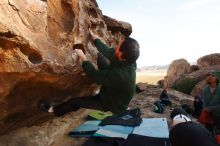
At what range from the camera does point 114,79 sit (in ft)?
21.7

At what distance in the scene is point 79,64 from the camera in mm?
7883

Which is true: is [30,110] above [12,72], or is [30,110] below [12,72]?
below

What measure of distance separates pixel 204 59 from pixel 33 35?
25508 mm

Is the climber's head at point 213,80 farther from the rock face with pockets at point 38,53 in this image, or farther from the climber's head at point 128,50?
the climber's head at point 128,50

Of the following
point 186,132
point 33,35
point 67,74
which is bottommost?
point 186,132

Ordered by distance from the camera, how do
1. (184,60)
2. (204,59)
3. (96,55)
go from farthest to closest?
1. (184,60)
2. (204,59)
3. (96,55)

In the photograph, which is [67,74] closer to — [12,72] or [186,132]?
[12,72]

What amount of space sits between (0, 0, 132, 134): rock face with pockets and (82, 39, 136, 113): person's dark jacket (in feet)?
2.91

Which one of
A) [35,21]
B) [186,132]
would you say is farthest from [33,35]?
[186,132]

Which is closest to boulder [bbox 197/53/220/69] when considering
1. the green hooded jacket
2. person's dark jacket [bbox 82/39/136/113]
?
the green hooded jacket

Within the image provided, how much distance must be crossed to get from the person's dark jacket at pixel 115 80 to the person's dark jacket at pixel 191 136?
2.26 m

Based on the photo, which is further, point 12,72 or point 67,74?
point 67,74

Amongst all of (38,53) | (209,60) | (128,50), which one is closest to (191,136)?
(128,50)

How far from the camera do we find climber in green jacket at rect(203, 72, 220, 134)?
29.8 ft
